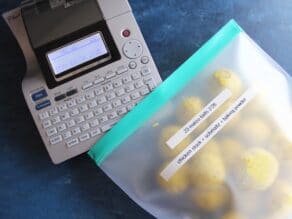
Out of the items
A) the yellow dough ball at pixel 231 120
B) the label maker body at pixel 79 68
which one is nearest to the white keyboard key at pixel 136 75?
the label maker body at pixel 79 68

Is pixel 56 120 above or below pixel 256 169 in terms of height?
above

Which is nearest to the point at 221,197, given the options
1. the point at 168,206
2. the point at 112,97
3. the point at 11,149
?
the point at 168,206

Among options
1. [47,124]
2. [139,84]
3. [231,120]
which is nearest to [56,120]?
[47,124]

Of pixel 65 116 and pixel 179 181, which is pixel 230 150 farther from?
pixel 65 116

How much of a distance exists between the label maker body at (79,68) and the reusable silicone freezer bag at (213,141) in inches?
1.1

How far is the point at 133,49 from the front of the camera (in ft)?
2.05

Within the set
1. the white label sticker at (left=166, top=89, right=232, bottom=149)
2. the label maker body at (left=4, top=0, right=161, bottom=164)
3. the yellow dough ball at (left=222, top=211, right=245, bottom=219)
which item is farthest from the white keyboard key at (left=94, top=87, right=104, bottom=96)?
the yellow dough ball at (left=222, top=211, right=245, bottom=219)

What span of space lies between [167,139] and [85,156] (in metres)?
0.12

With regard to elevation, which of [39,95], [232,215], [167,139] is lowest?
[232,215]

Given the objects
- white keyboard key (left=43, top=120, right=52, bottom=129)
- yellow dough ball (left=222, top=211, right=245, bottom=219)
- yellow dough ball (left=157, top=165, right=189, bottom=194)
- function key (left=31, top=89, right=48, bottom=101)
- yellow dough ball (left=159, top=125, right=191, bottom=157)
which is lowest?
yellow dough ball (left=222, top=211, right=245, bottom=219)

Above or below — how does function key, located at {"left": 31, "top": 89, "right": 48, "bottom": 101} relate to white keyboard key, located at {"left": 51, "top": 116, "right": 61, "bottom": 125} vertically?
above

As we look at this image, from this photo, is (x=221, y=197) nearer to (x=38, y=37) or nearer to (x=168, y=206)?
(x=168, y=206)

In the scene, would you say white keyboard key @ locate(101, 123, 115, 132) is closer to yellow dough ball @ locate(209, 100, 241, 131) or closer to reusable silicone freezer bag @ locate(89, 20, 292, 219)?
reusable silicone freezer bag @ locate(89, 20, 292, 219)

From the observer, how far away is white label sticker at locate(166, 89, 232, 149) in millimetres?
584
